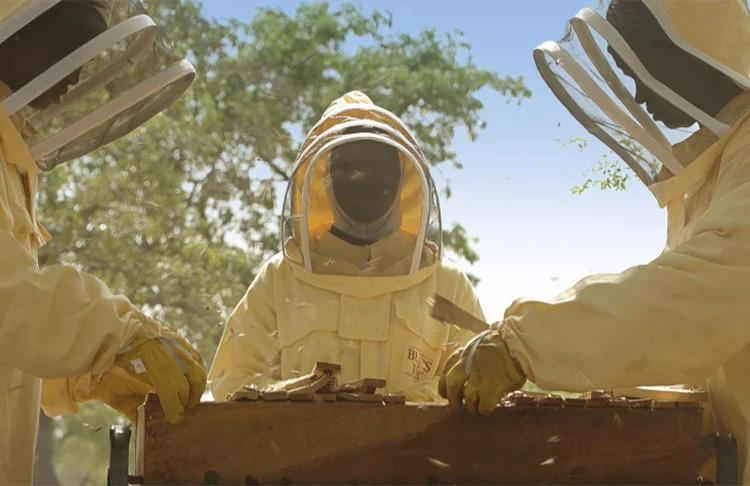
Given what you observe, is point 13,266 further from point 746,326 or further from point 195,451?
point 746,326

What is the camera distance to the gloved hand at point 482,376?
2352 millimetres

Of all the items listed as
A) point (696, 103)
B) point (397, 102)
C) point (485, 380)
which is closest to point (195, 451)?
point (485, 380)

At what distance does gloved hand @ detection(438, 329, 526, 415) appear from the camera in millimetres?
2352

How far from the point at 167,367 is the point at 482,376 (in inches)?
31.9

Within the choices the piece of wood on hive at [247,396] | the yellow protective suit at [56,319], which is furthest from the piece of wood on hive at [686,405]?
the yellow protective suit at [56,319]

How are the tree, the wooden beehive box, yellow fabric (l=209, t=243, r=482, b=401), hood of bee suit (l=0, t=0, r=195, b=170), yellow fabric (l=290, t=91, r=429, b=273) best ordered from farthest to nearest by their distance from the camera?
the tree
yellow fabric (l=290, t=91, r=429, b=273)
yellow fabric (l=209, t=243, r=482, b=401)
hood of bee suit (l=0, t=0, r=195, b=170)
the wooden beehive box

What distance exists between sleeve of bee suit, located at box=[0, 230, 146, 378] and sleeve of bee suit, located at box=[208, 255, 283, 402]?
1005 mm

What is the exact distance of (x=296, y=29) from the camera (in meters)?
11.3

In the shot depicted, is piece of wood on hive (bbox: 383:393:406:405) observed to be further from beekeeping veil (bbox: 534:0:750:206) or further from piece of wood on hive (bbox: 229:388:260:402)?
beekeeping veil (bbox: 534:0:750:206)

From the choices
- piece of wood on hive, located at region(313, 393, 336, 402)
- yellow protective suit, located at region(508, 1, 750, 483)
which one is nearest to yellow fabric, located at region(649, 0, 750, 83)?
yellow protective suit, located at region(508, 1, 750, 483)

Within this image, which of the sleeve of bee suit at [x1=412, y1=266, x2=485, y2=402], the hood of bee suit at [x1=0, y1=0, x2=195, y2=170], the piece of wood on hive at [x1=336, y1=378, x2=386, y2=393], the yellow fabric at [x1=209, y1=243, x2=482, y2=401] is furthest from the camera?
the sleeve of bee suit at [x1=412, y1=266, x2=485, y2=402]

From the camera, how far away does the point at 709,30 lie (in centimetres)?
284

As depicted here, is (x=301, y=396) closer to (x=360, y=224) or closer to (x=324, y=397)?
(x=324, y=397)

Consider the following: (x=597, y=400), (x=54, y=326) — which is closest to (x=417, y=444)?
(x=597, y=400)
